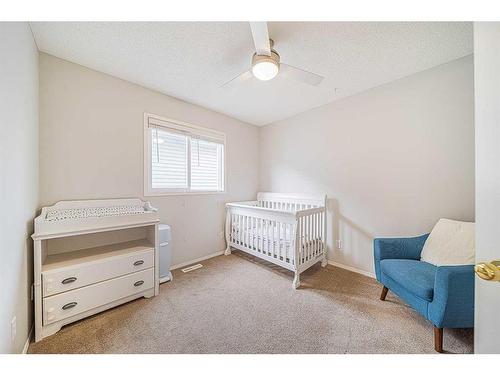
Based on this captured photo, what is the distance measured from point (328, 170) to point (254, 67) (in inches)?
71.5

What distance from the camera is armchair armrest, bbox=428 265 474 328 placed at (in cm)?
119

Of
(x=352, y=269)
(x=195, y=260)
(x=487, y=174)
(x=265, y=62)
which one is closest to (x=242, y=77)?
(x=265, y=62)

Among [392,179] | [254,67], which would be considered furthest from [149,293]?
[392,179]

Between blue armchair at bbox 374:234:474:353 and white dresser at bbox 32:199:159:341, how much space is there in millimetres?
2188

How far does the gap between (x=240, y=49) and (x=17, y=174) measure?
180 centimetres

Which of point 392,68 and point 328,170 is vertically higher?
point 392,68

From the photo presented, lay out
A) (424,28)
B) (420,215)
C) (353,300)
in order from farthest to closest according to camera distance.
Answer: (420,215), (353,300), (424,28)

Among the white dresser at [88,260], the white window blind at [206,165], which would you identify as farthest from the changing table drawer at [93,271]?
the white window blind at [206,165]

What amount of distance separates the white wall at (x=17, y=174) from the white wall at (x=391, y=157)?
9.55ft

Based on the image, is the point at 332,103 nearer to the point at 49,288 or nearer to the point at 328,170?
the point at 328,170

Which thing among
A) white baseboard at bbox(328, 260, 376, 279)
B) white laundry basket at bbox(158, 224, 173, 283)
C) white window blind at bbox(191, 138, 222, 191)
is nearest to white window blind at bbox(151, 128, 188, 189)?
white window blind at bbox(191, 138, 222, 191)

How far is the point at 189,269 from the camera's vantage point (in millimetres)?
2512

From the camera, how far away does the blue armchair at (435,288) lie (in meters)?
1.19

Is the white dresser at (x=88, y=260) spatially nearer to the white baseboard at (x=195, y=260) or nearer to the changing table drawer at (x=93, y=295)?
the changing table drawer at (x=93, y=295)
